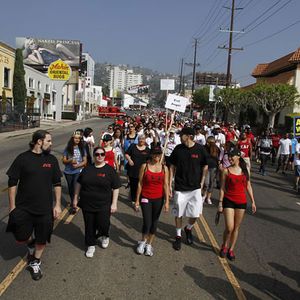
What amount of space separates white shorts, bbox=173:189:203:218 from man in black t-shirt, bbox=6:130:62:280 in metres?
2.04

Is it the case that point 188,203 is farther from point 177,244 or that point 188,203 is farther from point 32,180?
point 32,180

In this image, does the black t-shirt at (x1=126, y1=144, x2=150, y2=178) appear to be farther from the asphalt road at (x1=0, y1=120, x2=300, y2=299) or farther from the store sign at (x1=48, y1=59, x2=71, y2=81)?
the store sign at (x1=48, y1=59, x2=71, y2=81)

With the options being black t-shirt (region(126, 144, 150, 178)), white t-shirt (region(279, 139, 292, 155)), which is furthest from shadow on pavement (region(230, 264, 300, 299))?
white t-shirt (region(279, 139, 292, 155))

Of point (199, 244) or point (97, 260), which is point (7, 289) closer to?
point (97, 260)

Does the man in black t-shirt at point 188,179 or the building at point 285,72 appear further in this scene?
the building at point 285,72

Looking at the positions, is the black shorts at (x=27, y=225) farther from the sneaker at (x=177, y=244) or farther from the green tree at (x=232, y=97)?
the green tree at (x=232, y=97)

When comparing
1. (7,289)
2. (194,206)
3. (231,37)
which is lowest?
(7,289)

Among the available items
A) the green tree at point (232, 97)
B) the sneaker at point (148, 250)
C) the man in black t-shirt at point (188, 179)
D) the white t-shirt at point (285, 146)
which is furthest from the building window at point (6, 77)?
the sneaker at point (148, 250)

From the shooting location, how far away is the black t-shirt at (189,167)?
6027mm

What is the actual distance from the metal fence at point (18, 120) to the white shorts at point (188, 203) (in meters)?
25.6

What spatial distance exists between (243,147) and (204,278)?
7613mm

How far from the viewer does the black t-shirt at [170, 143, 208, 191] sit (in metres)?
6.03

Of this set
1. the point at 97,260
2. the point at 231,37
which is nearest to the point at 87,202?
the point at 97,260

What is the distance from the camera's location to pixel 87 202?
538 cm
